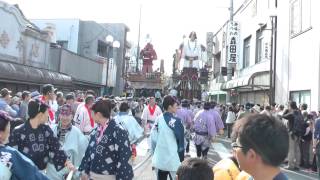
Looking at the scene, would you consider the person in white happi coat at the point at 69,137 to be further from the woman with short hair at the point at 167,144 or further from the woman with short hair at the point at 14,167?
the woman with short hair at the point at 14,167

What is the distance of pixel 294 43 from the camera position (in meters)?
20.5

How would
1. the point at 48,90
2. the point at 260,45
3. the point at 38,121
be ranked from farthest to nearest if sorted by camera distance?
the point at 260,45 → the point at 48,90 → the point at 38,121

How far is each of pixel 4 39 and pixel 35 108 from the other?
14.5 meters

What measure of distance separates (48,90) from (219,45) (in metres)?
35.7

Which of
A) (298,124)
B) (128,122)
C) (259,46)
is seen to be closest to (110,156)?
(128,122)

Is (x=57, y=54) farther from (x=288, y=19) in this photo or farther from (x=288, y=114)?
(x=288, y=114)

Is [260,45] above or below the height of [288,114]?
above

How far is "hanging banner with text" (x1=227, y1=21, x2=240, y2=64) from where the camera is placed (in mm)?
31047

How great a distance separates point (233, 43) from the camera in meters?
31.0

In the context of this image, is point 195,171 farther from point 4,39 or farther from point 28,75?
point 28,75

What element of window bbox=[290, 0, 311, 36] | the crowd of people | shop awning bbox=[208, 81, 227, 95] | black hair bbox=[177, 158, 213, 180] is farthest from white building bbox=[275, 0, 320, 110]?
shop awning bbox=[208, 81, 227, 95]

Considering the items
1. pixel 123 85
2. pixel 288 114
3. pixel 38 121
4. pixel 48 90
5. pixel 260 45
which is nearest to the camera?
pixel 38 121

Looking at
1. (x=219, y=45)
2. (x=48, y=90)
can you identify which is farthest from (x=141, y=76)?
(x=48, y=90)

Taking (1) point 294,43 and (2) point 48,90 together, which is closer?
(2) point 48,90
